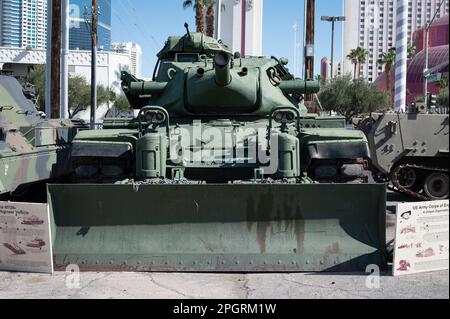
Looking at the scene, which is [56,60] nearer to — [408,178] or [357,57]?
[408,178]

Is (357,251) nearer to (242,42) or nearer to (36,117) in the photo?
(36,117)

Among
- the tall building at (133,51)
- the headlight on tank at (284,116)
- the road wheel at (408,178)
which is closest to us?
the headlight on tank at (284,116)

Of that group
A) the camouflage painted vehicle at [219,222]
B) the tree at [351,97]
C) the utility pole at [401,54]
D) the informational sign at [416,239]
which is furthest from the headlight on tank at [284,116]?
the tree at [351,97]

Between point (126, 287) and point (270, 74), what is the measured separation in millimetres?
4318

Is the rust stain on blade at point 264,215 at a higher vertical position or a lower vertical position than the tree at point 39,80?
lower

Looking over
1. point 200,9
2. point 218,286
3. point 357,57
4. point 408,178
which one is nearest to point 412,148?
point 408,178

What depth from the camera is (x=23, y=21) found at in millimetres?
22516

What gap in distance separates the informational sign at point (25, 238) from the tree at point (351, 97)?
4048 cm

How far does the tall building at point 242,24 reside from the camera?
1929 inches

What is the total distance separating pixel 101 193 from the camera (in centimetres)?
600

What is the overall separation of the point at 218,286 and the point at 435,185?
25.1 ft

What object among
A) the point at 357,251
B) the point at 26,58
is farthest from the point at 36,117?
the point at 26,58

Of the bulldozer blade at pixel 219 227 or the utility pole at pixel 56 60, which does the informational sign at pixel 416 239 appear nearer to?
the bulldozer blade at pixel 219 227
